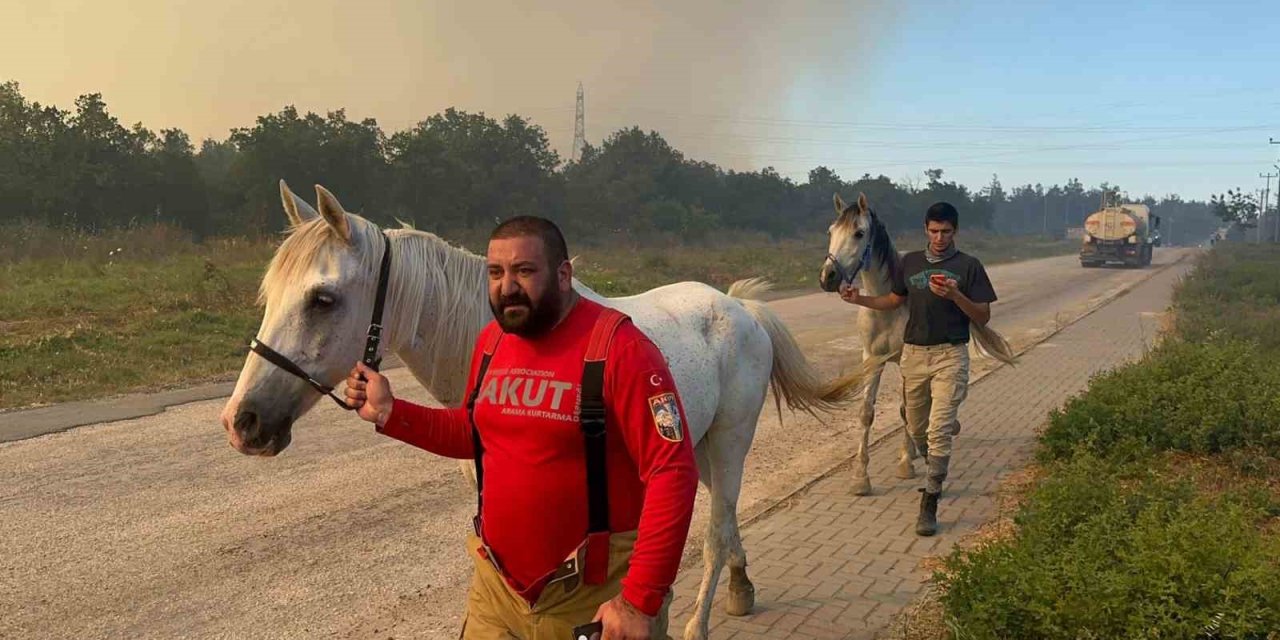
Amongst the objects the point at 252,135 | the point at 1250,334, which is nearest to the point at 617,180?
the point at 252,135

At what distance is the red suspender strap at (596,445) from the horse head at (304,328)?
107 centimetres

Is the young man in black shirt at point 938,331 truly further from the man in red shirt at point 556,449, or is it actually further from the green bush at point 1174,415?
the man in red shirt at point 556,449

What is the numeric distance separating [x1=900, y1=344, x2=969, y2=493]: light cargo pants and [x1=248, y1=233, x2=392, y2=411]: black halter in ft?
13.4

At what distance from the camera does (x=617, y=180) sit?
2094 inches

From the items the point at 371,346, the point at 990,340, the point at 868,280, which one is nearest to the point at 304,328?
the point at 371,346

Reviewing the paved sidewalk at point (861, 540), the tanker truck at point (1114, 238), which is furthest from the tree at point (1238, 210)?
the paved sidewalk at point (861, 540)

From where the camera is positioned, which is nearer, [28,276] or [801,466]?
[801,466]

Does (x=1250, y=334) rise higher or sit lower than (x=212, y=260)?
lower

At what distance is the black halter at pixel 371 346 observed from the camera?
9.04 ft

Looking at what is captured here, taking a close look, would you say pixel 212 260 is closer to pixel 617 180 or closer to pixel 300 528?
pixel 300 528

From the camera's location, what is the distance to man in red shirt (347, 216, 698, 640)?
6.89 ft

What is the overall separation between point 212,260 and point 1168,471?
20.3 m

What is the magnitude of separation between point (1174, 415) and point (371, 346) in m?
6.89

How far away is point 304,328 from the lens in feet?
9.24
